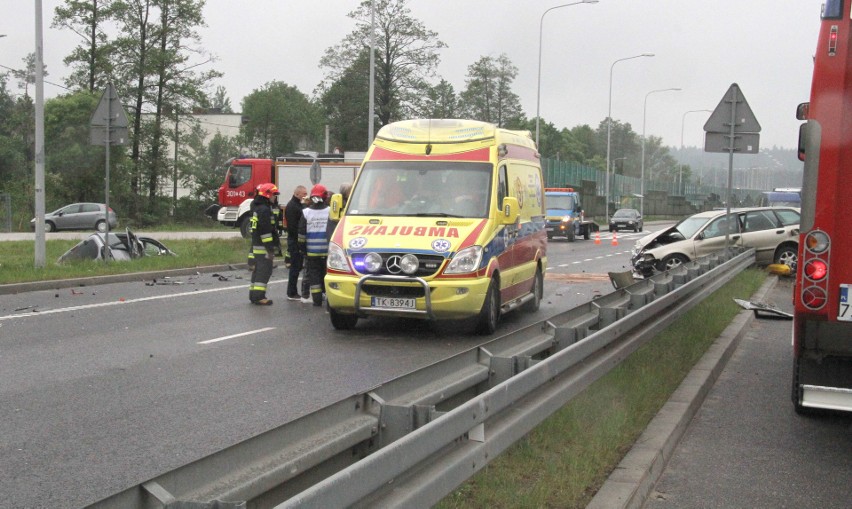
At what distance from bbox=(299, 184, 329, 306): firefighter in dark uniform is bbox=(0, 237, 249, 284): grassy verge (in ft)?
18.6

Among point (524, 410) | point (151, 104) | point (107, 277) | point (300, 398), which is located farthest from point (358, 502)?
point (151, 104)

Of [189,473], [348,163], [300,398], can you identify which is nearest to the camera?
[189,473]

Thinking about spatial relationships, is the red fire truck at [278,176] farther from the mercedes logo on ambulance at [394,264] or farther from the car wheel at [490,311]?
the mercedes logo on ambulance at [394,264]

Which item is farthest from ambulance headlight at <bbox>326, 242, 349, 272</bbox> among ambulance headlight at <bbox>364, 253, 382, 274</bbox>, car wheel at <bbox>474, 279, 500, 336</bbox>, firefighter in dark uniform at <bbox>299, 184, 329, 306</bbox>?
firefighter in dark uniform at <bbox>299, 184, 329, 306</bbox>

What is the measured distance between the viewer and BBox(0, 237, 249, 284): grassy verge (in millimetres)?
17406

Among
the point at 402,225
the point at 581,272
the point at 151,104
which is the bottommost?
the point at 581,272

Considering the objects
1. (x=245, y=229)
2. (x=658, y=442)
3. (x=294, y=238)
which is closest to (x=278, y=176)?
(x=245, y=229)

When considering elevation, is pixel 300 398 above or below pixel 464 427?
below

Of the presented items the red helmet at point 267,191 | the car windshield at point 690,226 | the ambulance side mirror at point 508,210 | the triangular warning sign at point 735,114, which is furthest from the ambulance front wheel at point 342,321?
the car windshield at point 690,226

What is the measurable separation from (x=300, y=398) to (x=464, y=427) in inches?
157

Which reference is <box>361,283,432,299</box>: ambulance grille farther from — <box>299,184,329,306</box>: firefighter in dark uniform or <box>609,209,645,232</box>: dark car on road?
<box>609,209,645,232</box>: dark car on road

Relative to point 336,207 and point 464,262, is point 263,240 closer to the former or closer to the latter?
point 336,207

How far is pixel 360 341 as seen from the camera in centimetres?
1092

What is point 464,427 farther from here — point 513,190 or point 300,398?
point 513,190
